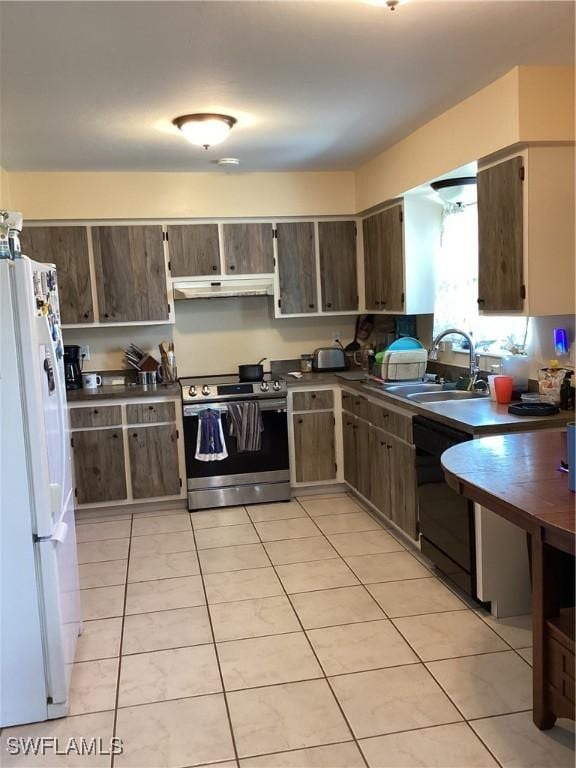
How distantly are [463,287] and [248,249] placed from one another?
5.40ft

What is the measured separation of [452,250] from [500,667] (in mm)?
2766

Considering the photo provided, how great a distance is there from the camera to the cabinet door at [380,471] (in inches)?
162

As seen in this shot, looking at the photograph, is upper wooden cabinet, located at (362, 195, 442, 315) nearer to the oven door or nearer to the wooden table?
the oven door

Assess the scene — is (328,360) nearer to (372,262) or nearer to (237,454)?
(372,262)

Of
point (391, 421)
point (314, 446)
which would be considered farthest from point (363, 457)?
point (391, 421)

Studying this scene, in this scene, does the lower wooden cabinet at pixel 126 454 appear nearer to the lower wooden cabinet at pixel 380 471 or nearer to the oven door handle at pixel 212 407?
the oven door handle at pixel 212 407

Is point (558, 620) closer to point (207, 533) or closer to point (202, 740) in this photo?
point (202, 740)

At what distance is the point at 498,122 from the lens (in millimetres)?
3109

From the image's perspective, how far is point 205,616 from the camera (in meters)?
3.17

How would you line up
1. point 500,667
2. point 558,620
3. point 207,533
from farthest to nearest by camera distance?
point 207,533, point 500,667, point 558,620

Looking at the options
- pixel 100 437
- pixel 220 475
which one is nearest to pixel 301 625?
pixel 220 475

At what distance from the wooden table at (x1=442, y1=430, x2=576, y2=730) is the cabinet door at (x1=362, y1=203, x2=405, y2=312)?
2.40 meters

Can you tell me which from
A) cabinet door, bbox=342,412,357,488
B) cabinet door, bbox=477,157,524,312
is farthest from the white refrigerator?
cabinet door, bbox=342,412,357,488

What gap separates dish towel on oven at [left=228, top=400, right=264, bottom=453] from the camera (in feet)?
15.5
